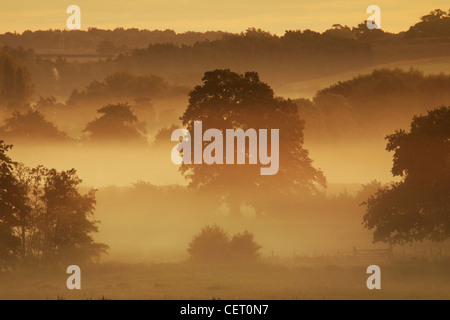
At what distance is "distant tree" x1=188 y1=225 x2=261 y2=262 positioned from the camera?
59719 mm

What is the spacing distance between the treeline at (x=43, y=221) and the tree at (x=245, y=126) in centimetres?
2387

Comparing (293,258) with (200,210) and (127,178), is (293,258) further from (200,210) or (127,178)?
(127,178)

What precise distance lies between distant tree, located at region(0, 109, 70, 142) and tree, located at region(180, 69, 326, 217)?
50.6 m

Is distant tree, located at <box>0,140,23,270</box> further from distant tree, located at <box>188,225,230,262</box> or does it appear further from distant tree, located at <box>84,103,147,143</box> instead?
distant tree, located at <box>84,103,147,143</box>

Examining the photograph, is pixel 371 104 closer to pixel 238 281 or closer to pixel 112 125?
pixel 112 125

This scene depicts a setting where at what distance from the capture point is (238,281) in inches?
2048

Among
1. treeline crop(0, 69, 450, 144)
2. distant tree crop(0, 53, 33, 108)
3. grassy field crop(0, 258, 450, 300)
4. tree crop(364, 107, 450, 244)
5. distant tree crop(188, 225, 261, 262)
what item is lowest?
grassy field crop(0, 258, 450, 300)

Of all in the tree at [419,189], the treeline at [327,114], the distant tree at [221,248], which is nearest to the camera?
the tree at [419,189]

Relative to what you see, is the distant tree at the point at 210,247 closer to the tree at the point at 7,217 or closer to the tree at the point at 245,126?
the tree at the point at 7,217

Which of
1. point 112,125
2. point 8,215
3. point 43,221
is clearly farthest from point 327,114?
point 8,215

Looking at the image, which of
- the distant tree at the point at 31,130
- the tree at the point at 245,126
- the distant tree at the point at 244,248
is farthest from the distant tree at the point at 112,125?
the distant tree at the point at 244,248

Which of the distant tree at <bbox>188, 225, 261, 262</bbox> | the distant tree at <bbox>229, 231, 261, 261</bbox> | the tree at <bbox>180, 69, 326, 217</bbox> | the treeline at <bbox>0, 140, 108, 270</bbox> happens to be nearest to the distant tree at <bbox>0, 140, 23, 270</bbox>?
the treeline at <bbox>0, 140, 108, 270</bbox>

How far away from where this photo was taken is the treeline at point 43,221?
53.6 m

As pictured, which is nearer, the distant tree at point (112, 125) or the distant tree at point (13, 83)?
the distant tree at point (112, 125)
